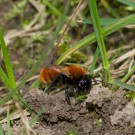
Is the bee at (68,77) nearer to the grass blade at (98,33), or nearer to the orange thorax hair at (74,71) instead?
the orange thorax hair at (74,71)

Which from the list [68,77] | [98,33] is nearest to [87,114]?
[68,77]

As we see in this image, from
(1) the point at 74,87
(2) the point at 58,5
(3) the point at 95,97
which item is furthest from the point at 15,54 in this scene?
(3) the point at 95,97

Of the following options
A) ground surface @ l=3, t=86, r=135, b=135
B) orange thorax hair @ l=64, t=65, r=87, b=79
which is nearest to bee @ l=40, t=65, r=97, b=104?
orange thorax hair @ l=64, t=65, r=87, b=79

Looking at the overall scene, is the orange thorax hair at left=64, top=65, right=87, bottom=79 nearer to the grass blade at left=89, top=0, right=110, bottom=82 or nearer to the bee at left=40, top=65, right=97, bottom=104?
the bee at left=40, top=65, right=97, bottom=104

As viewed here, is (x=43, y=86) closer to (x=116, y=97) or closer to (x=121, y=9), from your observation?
(x=116, y=97)

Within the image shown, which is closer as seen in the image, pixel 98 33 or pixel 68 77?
pixel 98 33

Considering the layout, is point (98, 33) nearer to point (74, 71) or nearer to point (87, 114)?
point (74, 71)
